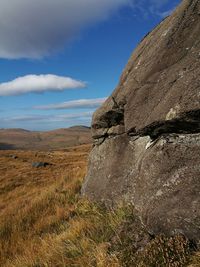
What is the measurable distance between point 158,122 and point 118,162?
2.82 meters

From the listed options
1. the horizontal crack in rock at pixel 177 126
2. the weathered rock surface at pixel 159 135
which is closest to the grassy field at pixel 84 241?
the weathered rock surface at pixel 159 135

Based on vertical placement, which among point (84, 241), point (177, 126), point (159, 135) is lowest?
point (84, 241)

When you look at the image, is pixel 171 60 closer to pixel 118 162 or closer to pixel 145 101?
pixel 145 101

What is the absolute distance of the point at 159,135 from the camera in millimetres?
8578

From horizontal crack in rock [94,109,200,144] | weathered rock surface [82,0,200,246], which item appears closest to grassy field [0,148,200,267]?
weathered rock surface [82,0,200,246]

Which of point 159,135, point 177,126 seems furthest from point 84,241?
point 177,126

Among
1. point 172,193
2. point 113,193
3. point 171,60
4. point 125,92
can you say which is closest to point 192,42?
point 171,60

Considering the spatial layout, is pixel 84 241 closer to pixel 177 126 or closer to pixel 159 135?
pixel 159 135

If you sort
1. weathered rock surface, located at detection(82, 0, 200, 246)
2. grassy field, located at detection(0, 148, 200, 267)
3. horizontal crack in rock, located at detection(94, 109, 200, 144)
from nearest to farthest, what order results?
grassy field, located at detection(0, 148, 200, 267), weathered rock surface, located at detection(82, 0, 200, 246), horizontal crack in rock, located at detection(94, 109, 200, 144)

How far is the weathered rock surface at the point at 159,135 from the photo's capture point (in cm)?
723

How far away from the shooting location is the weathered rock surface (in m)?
7.23

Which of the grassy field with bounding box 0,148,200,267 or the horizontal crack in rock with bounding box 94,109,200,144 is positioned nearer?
the grassy field with bounding box 0,148,200,267

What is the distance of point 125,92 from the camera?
10.9 meters

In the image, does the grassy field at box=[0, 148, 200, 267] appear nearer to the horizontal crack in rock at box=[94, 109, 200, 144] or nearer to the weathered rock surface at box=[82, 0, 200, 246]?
the weathered rock surface at box=[82, 0, 200, 246]
